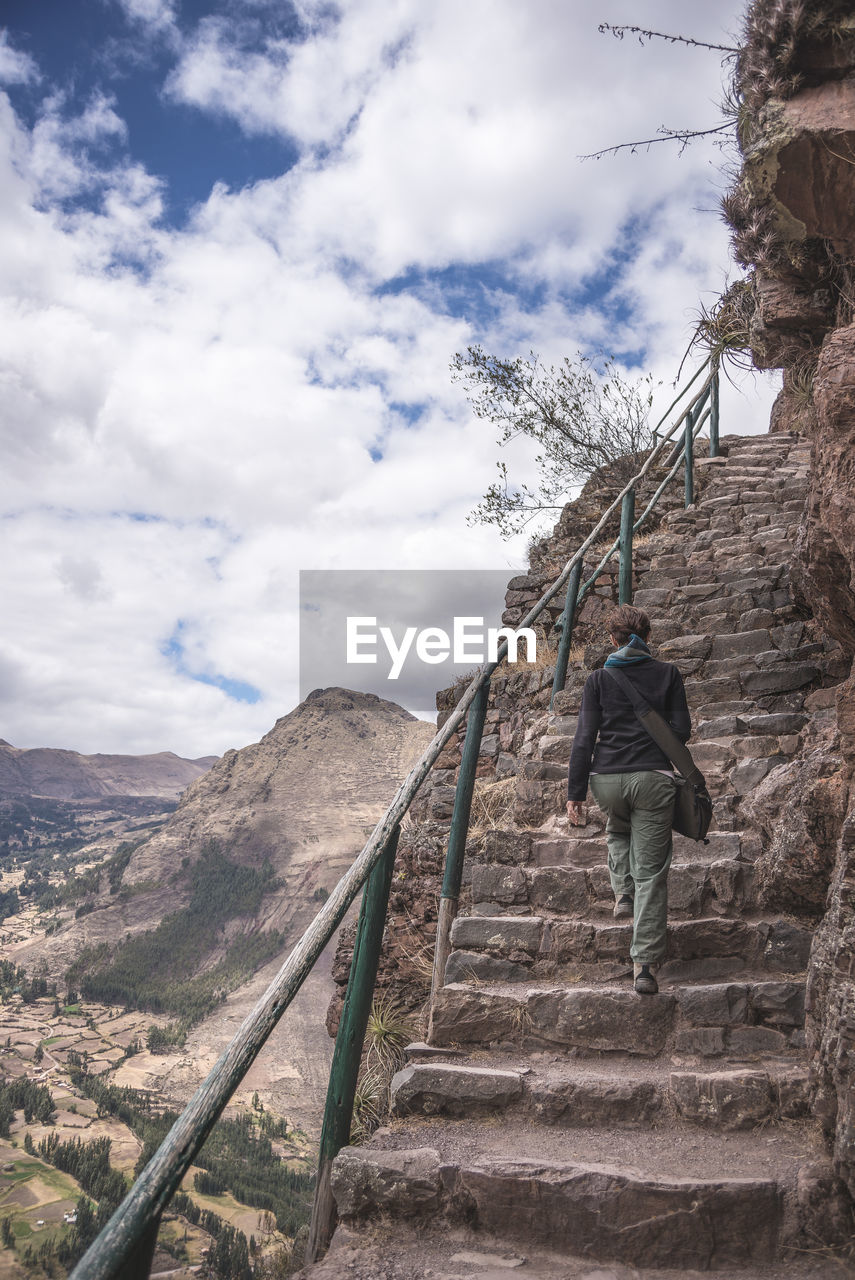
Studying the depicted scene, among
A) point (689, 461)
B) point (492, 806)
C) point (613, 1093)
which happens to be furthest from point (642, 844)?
point (689, 461)

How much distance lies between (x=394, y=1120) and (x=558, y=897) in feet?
4.25

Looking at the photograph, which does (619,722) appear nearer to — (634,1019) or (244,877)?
(634,1019)

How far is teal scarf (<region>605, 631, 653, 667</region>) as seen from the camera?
10.9 ft

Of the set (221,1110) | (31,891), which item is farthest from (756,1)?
(31,891)

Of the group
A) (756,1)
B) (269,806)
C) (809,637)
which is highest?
(756,1)

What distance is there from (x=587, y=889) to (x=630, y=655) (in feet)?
3.64

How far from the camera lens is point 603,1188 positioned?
6.42ft

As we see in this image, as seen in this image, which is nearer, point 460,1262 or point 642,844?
point 460,1262

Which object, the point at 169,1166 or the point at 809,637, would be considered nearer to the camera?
the point at 169,1166

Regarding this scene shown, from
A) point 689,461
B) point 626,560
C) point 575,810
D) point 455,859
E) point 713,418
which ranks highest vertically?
point 713,418

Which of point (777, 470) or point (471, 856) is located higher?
point (777, 470)

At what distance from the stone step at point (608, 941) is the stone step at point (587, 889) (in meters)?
0.07

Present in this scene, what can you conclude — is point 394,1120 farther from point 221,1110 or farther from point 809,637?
point 809,637

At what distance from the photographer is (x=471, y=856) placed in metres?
3.90
